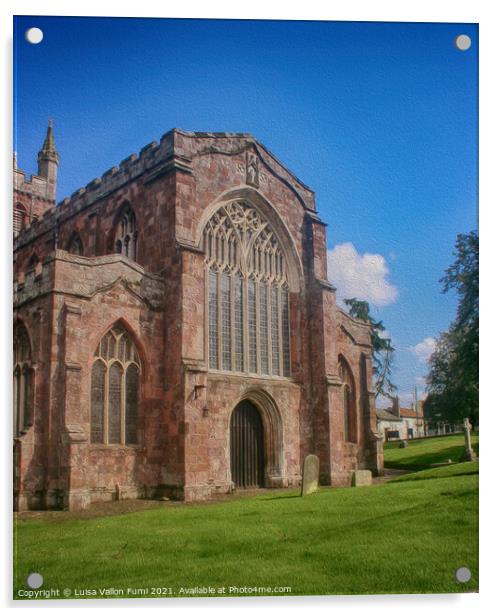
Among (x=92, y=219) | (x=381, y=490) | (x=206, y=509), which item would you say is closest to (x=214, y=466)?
(x=206, y=509)

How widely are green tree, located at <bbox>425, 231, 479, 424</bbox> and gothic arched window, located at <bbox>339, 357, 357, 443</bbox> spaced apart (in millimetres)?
10246

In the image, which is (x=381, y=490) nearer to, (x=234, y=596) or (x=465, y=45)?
(x=234, y=596)

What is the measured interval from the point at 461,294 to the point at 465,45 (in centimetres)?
439

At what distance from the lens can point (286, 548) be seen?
11.8 m

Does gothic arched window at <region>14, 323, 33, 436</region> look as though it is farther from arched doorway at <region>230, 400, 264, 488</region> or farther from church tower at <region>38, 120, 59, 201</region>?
arched doorway at <region>230, 400, 264, 488</region>

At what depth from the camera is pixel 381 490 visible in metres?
16.0

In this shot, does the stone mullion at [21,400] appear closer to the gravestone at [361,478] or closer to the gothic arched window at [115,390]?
the gothic arched window at [115,390]

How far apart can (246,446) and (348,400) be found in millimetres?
4474

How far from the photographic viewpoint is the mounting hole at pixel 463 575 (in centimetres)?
1086

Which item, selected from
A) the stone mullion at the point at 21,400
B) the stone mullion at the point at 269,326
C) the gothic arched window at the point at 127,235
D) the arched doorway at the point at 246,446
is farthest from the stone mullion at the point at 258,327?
the stone mullion at the point at 21,400

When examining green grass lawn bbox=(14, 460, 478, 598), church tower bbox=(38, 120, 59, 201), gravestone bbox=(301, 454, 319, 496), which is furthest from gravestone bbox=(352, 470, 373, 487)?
church tower bbox=(38, 120, 59, 201)

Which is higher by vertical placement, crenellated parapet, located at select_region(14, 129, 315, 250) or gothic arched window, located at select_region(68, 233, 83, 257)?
crenellated parapet, located at select_region(14, 129, 315, 250)

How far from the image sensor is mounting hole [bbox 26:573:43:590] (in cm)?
1073

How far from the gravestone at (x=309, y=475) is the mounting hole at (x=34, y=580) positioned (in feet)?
27.5
